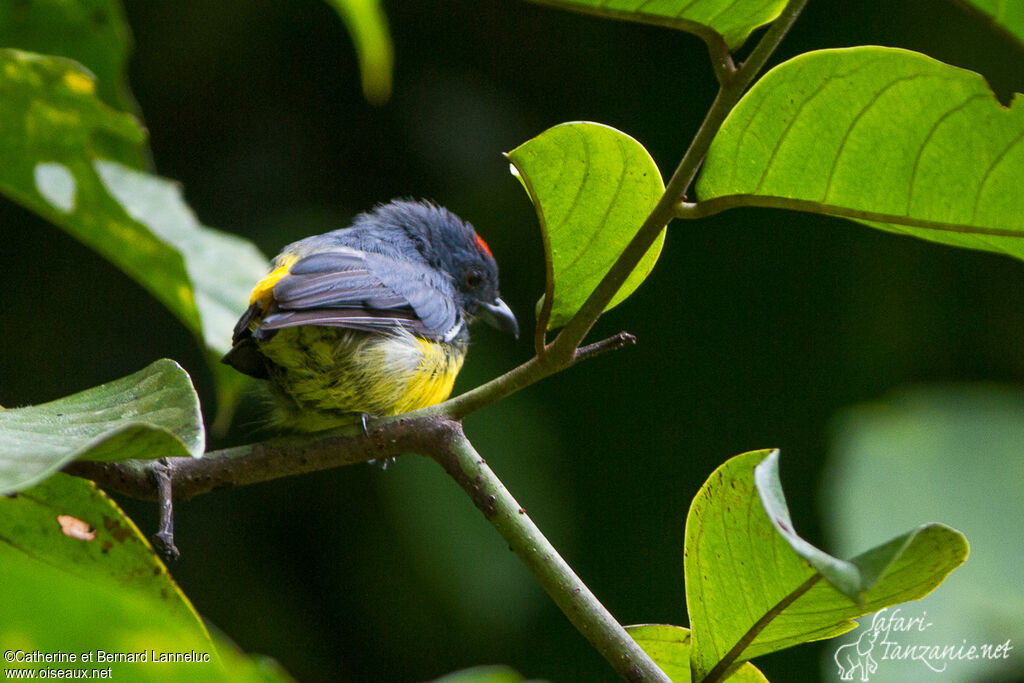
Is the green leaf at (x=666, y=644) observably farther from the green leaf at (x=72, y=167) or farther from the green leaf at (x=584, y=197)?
the green leaf at (x=72, y=167)

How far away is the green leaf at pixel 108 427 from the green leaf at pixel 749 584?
77 centimetres

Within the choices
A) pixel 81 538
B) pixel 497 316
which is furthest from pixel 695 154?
pixel 497 316

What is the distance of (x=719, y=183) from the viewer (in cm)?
141

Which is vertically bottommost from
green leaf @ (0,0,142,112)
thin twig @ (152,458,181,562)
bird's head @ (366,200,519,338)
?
bird's head @ (366,200,519,338)

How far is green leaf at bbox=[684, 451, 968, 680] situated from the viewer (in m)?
1.34

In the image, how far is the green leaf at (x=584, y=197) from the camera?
149 centimetres

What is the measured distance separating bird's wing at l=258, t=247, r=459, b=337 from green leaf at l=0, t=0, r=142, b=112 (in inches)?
28.5

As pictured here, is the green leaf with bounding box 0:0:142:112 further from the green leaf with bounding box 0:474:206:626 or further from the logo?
the logo

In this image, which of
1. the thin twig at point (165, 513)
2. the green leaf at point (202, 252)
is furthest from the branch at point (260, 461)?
the green leaf at point (202, 252)

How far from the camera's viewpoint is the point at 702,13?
127 cm

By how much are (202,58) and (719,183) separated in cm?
382

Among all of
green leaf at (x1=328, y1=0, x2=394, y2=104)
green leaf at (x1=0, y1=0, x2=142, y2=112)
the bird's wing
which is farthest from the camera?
the bird's wing

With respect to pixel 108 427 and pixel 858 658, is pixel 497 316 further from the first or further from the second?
pixel 108 427

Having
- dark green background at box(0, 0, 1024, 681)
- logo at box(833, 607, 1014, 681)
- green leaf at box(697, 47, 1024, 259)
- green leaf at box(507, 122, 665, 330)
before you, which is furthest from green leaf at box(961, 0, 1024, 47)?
dark green background at box(0, 0, 1024, 681)
